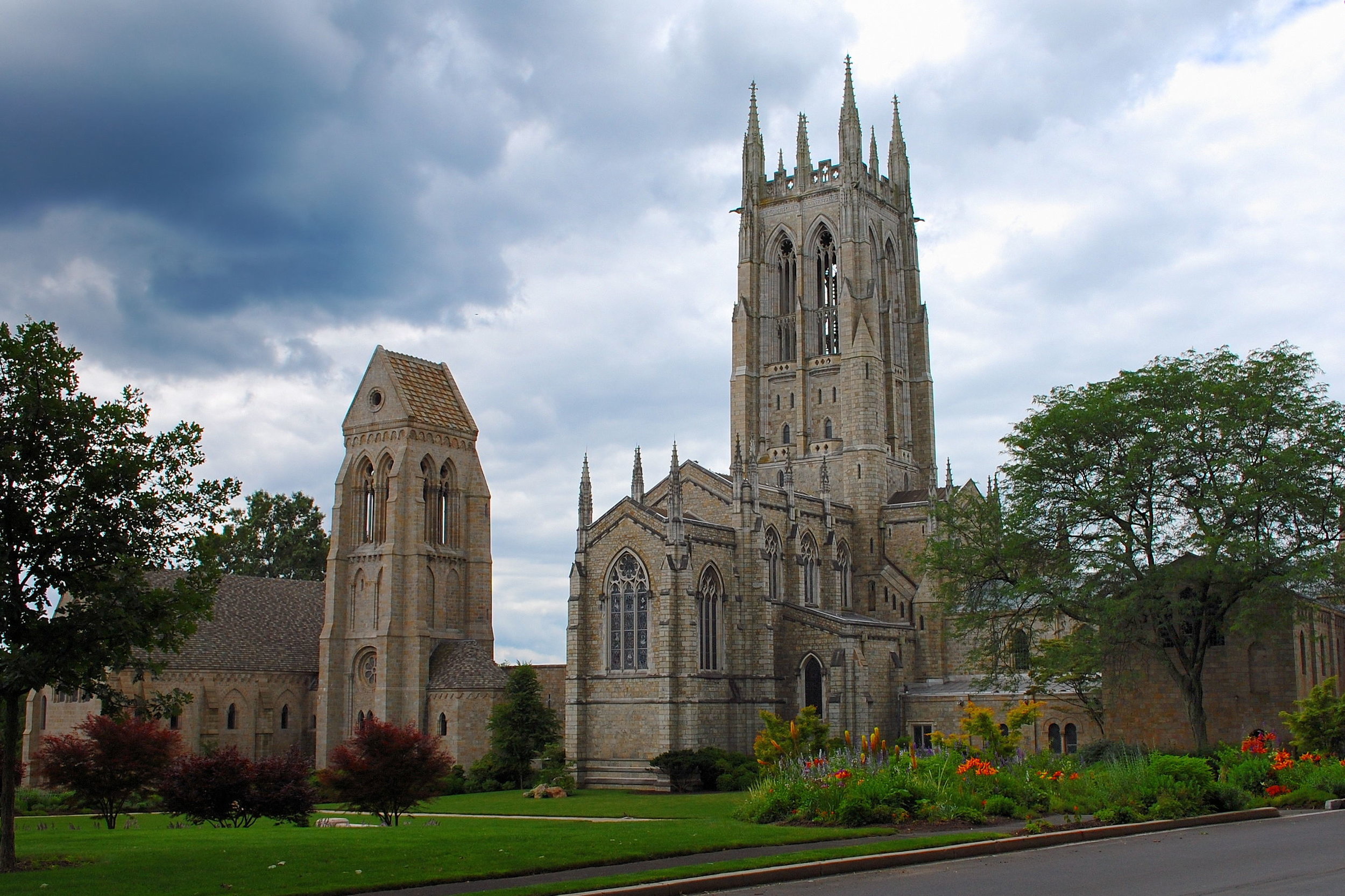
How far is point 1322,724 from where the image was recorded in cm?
2944

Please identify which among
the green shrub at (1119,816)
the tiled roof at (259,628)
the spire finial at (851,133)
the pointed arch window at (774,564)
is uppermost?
the spire finial at (851,133)

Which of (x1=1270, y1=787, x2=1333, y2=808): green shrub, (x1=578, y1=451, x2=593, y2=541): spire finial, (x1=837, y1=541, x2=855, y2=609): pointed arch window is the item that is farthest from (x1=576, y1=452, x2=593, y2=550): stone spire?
(x1=1270, y1=787, x2=1333, y2=808): green shrub

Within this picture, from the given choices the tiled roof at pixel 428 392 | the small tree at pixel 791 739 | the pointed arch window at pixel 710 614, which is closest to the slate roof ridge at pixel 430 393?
the tiled roof at pixel 428 392

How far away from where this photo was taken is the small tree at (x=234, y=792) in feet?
96.4

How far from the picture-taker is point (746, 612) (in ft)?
170

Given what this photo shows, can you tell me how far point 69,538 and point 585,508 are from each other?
3323 cm

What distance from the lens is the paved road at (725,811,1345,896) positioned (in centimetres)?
1415

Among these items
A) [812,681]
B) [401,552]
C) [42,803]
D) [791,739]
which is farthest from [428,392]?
[791,739]

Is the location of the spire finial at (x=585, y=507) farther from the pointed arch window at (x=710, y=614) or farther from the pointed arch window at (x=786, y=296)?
the pointed arch window at (x=786, y=296)

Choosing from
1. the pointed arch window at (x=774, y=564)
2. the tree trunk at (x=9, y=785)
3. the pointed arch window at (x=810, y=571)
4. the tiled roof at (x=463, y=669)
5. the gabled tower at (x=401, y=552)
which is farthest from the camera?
the pointed arch window at (x=810, y=571)

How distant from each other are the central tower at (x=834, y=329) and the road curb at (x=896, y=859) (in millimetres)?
44419

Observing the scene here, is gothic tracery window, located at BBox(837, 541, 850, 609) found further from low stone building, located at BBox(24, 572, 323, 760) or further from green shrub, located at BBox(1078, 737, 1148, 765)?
green shrub, located at BBox(1078, 737, 1148, 765)

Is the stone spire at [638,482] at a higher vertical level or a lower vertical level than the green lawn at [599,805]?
higher

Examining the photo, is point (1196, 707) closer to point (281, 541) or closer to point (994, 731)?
point (994, 731)
